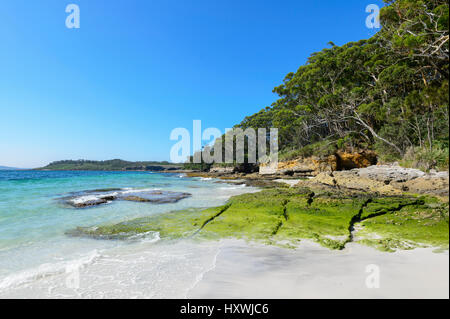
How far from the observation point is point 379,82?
20.8 m

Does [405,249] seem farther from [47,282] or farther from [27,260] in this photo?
[27,260]

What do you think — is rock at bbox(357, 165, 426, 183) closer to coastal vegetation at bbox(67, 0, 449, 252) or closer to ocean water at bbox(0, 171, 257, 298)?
coastal vegetation at bbox(67, 0, 449, 252)

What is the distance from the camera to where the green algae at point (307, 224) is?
5582 mm

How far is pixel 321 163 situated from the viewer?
30422mm

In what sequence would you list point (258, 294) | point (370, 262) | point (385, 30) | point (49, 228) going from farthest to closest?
point (385, 30) → point (49, 228) → point (370, 262) → point (258, 294)

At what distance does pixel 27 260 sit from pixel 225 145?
58.8 meters

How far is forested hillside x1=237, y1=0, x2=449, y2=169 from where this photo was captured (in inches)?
535

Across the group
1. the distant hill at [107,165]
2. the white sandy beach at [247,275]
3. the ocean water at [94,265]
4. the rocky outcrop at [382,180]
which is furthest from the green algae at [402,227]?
the distant hill at [107,165]

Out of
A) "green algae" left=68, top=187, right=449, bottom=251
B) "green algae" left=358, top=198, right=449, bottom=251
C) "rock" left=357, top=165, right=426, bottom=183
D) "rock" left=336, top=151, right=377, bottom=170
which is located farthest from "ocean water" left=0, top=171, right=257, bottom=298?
"rock" left=336, top=151, right=377, bottom=170

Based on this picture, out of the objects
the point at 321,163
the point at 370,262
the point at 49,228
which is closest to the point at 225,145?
the point at 321,163

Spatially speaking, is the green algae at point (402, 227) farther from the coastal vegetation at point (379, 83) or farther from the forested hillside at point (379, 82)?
the coastal vegetation at point (379, 83)

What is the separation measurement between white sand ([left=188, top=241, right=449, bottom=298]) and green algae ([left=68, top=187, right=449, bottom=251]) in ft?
2.42
